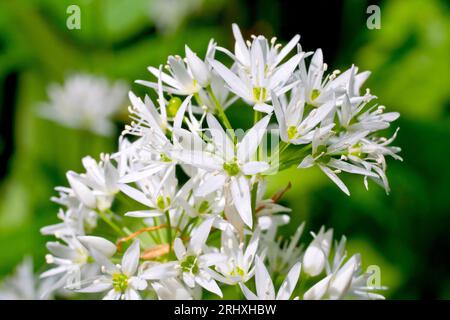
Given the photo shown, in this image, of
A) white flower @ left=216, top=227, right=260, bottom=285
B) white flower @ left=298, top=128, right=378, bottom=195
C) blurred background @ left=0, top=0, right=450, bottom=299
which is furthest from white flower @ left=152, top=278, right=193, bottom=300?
blurred background @ left=0, top=0, right=450, bottom=299

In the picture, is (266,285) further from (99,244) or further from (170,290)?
(99,244)

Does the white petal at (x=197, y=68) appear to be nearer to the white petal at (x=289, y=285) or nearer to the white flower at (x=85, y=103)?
the white petal at (x=289, y=285)

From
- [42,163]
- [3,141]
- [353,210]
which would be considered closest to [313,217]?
[353,210]

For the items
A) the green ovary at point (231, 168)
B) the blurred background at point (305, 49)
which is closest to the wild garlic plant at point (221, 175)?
the green ovary at point (231, 168)

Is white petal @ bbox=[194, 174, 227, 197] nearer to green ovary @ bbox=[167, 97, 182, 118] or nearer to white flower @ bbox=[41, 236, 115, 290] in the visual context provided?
green ovary @ bbox=[167, 97, 182, 118]

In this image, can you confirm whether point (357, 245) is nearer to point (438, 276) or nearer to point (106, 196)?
point (438, 276)

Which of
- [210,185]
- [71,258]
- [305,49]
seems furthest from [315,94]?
[305,49]

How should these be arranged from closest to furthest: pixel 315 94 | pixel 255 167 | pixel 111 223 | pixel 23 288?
pixel 255 167 → pixel 315 94 → pixel 111 223 → pixel 23 288

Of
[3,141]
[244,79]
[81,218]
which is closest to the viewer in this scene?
[244,79]
